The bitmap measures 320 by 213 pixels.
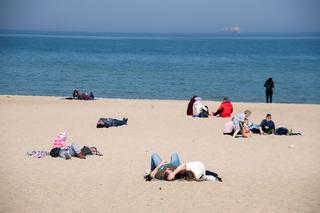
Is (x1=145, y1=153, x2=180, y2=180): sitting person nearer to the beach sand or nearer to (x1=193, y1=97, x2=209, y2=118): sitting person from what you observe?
the beach sand

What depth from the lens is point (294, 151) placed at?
15.1m

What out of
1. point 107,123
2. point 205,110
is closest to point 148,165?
point 107,123

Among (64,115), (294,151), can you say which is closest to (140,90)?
(64,115)

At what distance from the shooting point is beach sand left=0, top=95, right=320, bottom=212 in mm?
9844

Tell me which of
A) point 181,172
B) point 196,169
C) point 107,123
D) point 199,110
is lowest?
point 107,123

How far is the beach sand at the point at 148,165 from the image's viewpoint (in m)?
9.84

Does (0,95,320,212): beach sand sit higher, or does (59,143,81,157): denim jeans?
(59,143,81,157): denim jeans

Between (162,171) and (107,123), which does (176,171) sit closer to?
(162,171)

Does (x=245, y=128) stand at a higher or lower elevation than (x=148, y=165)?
higher

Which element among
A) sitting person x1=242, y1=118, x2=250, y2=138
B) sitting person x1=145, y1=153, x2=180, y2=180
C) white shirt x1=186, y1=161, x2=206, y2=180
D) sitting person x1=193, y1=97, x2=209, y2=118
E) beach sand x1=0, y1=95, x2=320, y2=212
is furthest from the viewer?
sitting person x1=193, y1=97, x2=209, y2=118

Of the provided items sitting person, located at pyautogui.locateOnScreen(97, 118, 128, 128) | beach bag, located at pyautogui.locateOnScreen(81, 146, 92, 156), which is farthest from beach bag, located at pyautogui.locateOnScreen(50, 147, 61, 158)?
sitting person, located at pyautogui.locateOnScreen(97, 118, 128, 128)

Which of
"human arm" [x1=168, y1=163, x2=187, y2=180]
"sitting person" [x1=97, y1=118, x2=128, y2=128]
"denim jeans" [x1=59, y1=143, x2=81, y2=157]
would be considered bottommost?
"sitting person" [x1=97, y1=118, x2=128, y2=128]

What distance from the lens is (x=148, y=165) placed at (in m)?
13.0

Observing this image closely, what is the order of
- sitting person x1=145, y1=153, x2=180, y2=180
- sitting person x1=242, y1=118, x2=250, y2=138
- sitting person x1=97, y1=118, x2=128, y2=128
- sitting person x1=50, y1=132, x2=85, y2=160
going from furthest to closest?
sitting person x1=97, y1=118, x2=128, y2=128 → sitting person x1=242, y1=118, x2=250, y2=138 → sitting person x1=50, y1=132, x2=85, y2=160 → sitting person x1=145, y1=153, x2=180, y2=180
